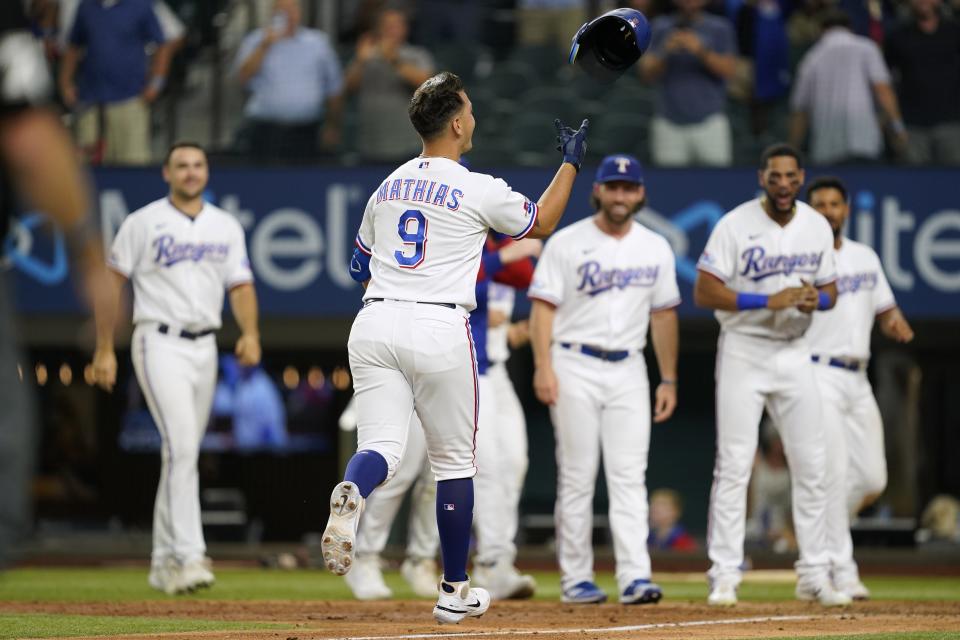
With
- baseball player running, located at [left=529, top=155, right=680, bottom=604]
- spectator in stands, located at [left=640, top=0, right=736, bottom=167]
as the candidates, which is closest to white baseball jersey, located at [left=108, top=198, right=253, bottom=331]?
baseball player running, located at [left=529, top=155, right=680, bottom=604]

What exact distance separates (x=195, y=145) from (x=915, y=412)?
9143 millimetres

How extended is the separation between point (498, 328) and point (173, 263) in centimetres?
182

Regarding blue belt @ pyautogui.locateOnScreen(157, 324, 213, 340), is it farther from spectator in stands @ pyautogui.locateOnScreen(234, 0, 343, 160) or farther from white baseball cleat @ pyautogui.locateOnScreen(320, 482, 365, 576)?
spectator in stands @ pyautogui.locateOnScreen(234, 0, 343, 160)

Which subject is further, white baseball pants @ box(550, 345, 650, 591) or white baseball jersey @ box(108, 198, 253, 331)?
white baseball jersey @ box(108, 198, 253, 331)

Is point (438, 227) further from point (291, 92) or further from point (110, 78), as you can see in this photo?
point (110, 78)

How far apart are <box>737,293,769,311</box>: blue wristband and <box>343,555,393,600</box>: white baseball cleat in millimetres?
2357

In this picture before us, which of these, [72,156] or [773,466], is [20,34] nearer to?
[72,156]

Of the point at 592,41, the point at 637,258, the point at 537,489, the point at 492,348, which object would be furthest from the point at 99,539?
the point at 592,41

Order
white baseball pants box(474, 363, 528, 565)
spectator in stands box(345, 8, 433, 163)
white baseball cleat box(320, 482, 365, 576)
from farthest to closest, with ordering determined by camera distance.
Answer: spectator in stands box(345, 8, 433, 163) < white baseball pants box(474, 363, 528, 565) < white baseball cleat box(320, 482, 365, 576)

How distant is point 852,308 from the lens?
371 inches

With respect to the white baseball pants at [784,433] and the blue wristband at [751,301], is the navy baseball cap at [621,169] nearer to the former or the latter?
the blue wristband at [751,301]

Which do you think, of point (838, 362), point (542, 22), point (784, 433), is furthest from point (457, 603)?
point (542, 22)

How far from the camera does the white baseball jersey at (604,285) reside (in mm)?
8492

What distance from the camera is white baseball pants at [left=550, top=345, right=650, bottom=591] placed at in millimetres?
8328
